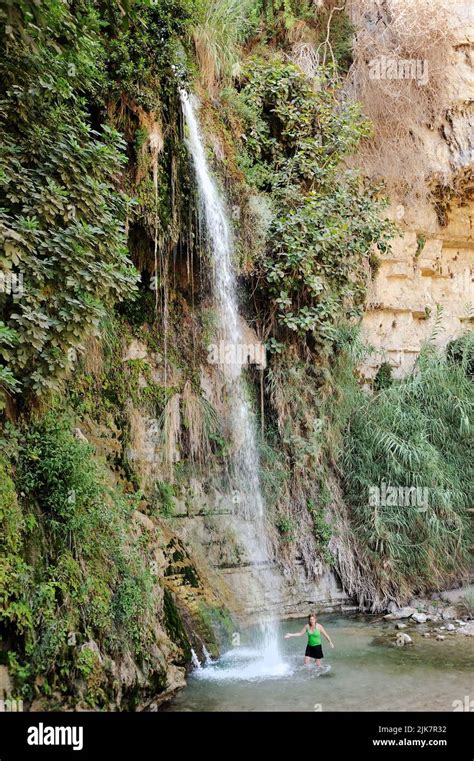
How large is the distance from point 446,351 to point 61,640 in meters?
10.6

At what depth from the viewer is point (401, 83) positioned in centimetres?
1295

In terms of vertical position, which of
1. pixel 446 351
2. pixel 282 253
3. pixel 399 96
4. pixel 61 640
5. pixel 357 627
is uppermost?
pixel 399 96

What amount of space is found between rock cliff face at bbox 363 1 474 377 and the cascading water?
412 cm

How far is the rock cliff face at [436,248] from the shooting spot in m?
13.1

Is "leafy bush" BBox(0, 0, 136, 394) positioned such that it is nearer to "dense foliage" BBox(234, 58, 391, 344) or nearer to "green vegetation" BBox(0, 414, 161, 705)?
"green vegetation" BBox(0, 414, 161, 705)

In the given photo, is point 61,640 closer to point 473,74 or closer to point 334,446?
point 334,446

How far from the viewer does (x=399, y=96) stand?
12914 millimetres

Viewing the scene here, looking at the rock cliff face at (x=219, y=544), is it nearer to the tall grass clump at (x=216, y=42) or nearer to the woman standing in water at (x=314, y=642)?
the woman standing in water at (x=314, y=642)

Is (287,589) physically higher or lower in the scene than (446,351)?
lower

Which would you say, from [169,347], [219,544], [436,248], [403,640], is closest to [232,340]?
[169,347]

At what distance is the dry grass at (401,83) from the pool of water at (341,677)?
9.29 metres
